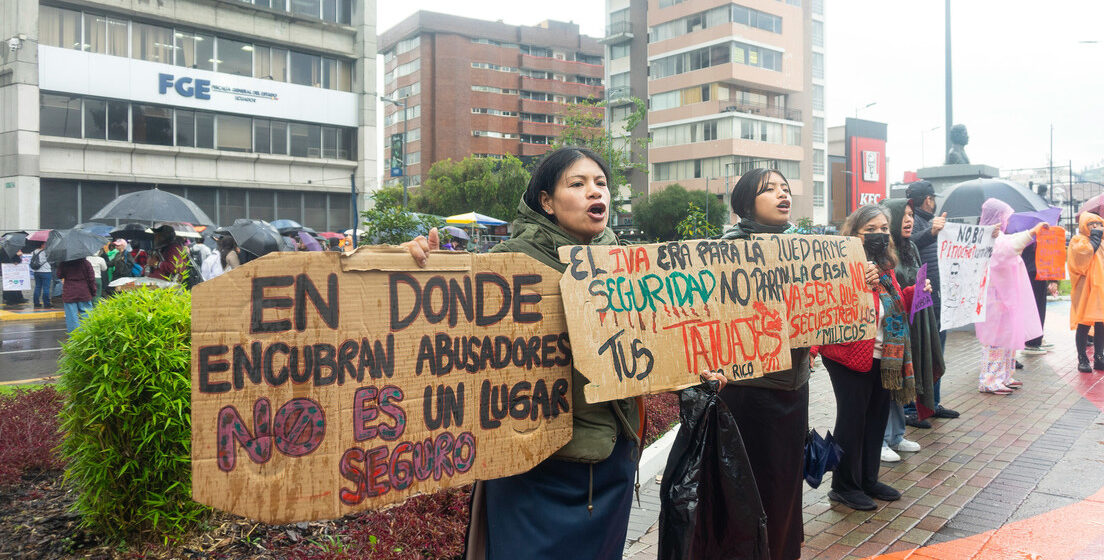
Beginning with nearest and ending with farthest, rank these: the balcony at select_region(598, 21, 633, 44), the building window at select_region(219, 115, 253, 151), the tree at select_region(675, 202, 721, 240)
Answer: the tree at select_region(675, 202, 721, 240)
the building window at select_region(219, 115, 253, 151)
the balcony at select_region(598, 21, 633, 44)

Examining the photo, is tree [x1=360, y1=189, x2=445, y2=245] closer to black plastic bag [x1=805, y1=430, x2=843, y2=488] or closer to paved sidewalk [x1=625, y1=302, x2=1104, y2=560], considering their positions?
paved sidewalk [x1=625, y1=302, x2=1104, y2=560]

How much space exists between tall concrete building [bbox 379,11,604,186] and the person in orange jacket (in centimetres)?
6858

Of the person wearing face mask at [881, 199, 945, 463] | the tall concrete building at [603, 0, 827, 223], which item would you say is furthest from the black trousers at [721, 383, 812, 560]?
the tall concrete building at [603, 0, 827, 223]

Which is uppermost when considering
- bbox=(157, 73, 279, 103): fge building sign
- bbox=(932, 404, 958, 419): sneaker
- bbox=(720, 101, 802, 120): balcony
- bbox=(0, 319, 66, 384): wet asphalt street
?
bbox=(720, 101, 802, 120): balcony

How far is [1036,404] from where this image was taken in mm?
7516

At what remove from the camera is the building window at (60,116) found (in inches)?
1171

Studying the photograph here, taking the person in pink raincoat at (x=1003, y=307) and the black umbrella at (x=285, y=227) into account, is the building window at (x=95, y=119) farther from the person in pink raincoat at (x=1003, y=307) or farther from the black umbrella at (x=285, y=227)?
the person in pink raincoat at (x=1003, y=307)

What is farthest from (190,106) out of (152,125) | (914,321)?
(914,321)

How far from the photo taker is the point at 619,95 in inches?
2638

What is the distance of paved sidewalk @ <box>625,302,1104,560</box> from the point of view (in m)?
4.09

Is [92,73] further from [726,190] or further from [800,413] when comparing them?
[726,190]

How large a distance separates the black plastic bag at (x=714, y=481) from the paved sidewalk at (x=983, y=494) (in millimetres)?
1194

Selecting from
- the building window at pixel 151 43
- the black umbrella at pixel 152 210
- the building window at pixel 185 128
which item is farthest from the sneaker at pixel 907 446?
the building window at pixel 151 43

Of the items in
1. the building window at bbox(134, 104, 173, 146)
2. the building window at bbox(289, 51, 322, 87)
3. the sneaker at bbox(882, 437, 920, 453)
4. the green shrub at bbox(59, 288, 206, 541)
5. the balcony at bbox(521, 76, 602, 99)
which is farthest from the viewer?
the balcony at bbox(521, 76, 602, 99)
